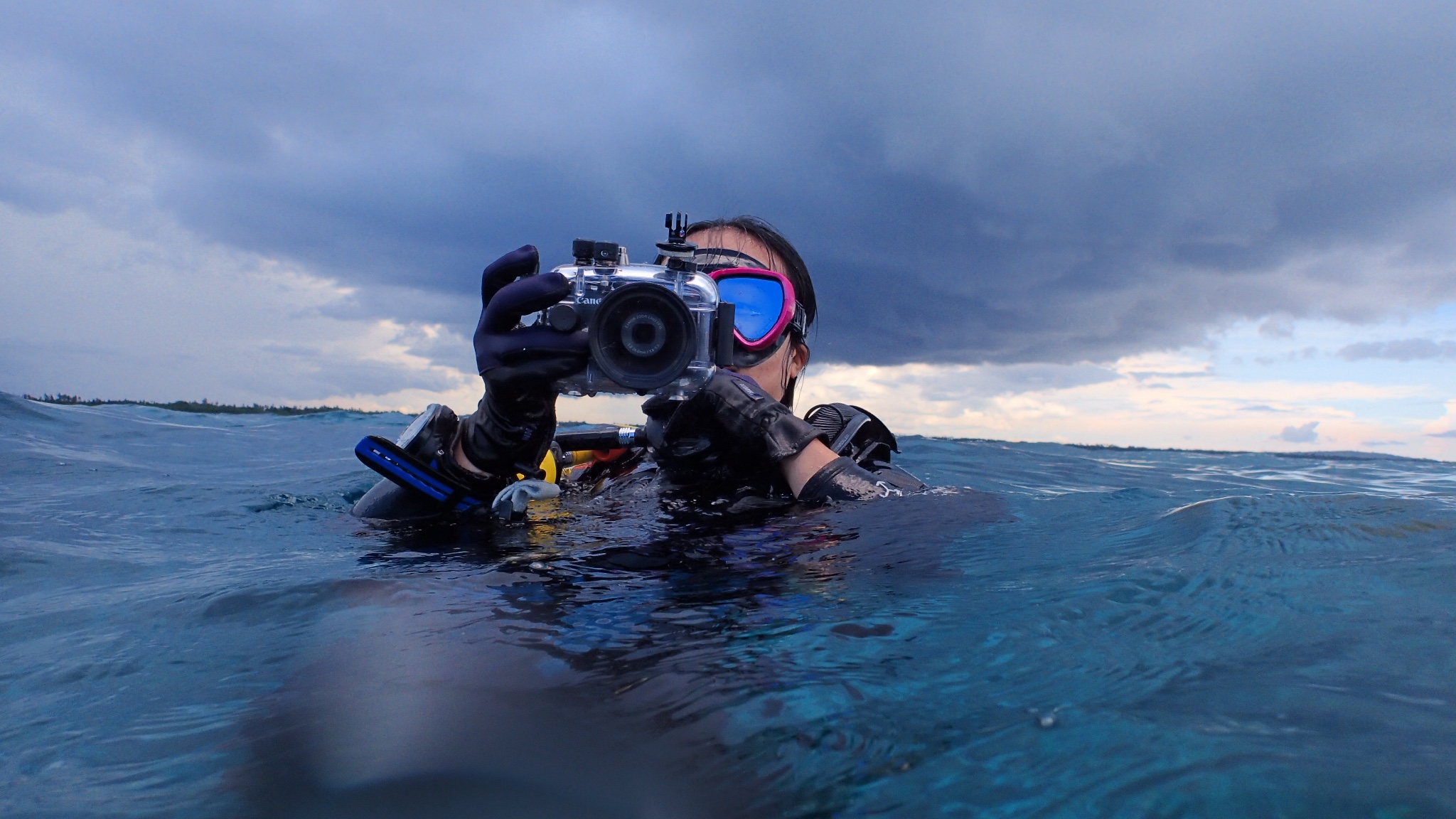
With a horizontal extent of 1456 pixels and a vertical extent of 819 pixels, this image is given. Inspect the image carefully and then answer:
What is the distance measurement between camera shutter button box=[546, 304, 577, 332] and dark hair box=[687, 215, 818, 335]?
5.24 feet

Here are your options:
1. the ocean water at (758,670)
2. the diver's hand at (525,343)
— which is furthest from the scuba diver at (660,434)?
the ocean water at (758,670)

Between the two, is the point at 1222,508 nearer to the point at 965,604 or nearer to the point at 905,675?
the point at 965,604

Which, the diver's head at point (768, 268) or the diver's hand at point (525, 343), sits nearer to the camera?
the diver's hand at point (525, 343)

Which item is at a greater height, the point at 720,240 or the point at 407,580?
the point at 720,240

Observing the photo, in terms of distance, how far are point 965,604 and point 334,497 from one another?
488 centimetres

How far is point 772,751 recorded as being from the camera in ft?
3.20

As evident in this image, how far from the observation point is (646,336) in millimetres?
2430

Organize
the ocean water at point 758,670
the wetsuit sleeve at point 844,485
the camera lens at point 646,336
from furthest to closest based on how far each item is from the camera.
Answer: the wetsuit sleeve at point 844,485, the camera lens at point 646,336, the ocean water at point 758,670

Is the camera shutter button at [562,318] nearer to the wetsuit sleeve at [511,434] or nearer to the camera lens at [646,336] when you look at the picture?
the camera lens at [646,336]

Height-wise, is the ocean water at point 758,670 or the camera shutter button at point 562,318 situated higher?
the camera shutter button at point 562,318

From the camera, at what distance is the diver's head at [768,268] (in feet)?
11.1

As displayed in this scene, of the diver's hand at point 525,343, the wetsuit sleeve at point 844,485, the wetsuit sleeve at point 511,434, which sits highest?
the diver's hand at point 525,343

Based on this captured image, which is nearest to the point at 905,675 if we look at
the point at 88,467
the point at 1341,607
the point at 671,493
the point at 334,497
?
the point at 1341,607

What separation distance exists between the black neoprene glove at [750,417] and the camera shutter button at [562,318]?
20.3 inches
